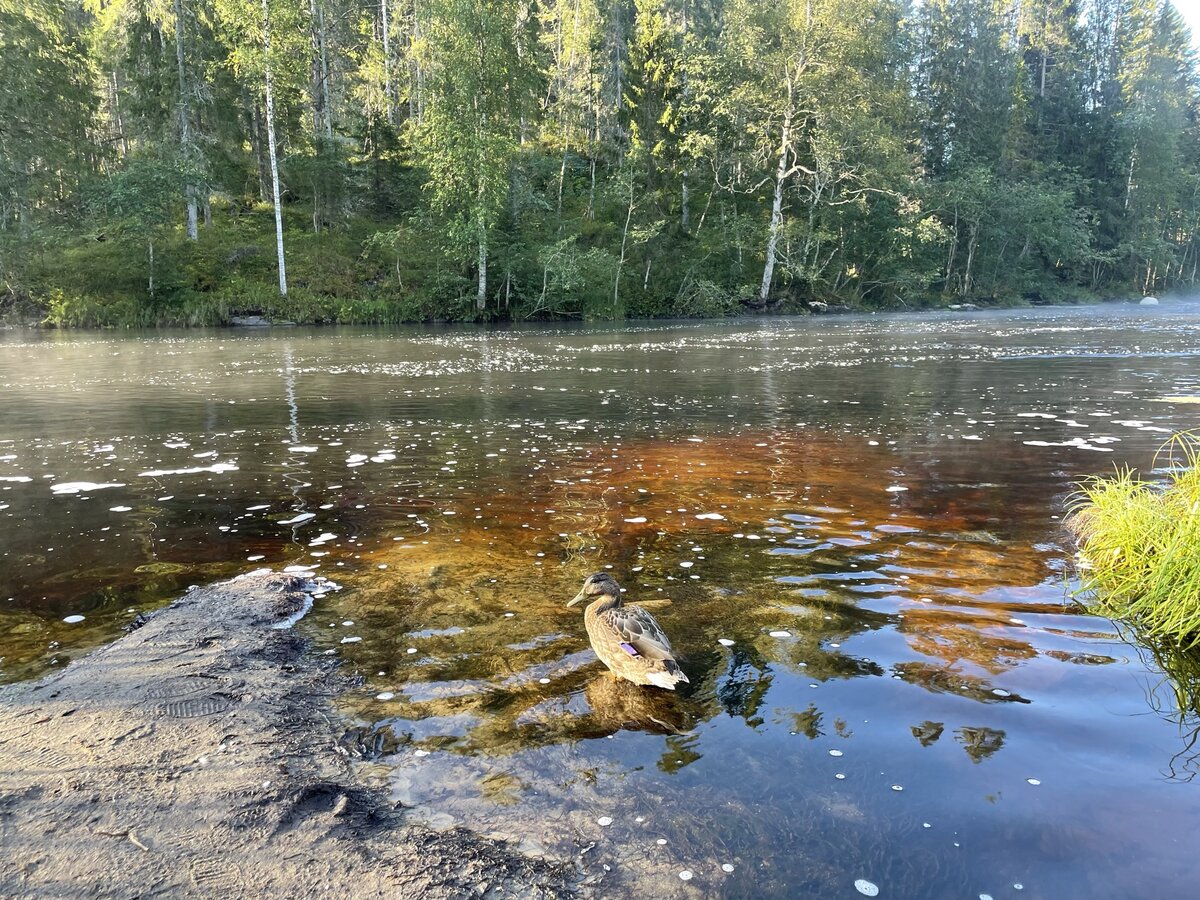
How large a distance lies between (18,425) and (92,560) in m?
9.14

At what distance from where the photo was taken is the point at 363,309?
43.9 meters

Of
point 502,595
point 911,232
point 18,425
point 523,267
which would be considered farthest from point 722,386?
point 911,232

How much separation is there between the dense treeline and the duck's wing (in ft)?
133

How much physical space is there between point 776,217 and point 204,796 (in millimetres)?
52113

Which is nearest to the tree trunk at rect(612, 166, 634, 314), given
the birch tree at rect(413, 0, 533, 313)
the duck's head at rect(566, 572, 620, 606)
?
the birch tree at rect(413, 0, 533, 313)

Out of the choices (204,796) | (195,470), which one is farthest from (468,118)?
(204,796)

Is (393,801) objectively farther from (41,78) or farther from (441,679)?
(41,78)

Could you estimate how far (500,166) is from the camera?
144 ft

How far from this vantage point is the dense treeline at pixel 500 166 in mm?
42625

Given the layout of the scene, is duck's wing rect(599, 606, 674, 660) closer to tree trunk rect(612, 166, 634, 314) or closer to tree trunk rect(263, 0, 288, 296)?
tree trunk rect(263, 0, 288, 296)

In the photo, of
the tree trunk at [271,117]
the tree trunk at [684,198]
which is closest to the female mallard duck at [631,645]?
the tree trunk at [271,117]

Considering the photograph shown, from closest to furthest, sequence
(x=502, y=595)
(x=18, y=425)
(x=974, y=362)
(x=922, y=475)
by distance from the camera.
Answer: (x=502, y=595)
(x=922, y=475)
(x=18, y=425)
(x=974, y=362)

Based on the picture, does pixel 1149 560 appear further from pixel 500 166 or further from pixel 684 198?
pixel 684 198

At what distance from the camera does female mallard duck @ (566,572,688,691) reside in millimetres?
4430
